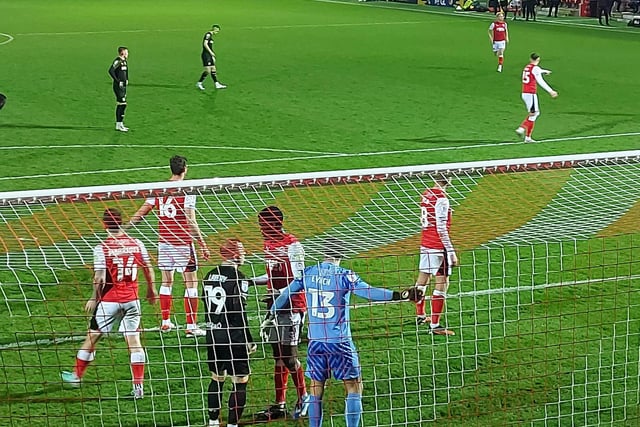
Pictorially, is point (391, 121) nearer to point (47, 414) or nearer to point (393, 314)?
point (393, 314)

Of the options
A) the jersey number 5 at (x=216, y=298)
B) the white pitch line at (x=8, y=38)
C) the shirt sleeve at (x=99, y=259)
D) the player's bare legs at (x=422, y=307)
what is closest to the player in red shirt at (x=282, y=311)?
the jersey number 5 at (x=216, y=298)

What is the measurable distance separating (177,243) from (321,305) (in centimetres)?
235

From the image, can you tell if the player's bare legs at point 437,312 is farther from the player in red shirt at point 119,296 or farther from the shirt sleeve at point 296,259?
the player in red shirt at point 119,296

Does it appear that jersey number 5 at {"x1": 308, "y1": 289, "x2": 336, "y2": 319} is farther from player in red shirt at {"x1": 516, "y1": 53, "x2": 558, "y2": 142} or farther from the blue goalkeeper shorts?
player in red shirt at {"x1": 516, "y1": 53, "x2": 558, "y2": 142}

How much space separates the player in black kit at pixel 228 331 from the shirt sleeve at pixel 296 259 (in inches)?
16.3

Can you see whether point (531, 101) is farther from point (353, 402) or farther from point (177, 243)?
point (353, 402)

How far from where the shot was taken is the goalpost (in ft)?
29.4

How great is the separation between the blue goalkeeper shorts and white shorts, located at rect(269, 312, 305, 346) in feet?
2.09

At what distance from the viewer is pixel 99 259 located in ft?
→ 28.9

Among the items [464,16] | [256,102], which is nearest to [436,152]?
[256,102]

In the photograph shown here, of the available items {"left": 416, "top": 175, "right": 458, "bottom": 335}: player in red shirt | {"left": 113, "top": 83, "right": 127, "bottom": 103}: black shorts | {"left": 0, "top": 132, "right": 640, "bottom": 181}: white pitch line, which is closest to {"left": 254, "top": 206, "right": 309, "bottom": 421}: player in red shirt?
{"left": 416, "top": 175, "right": 458, "bottom": 335}: player in red shirt

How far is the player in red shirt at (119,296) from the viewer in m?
9.06

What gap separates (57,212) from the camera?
1091cm

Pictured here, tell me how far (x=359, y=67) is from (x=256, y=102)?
8015mm
